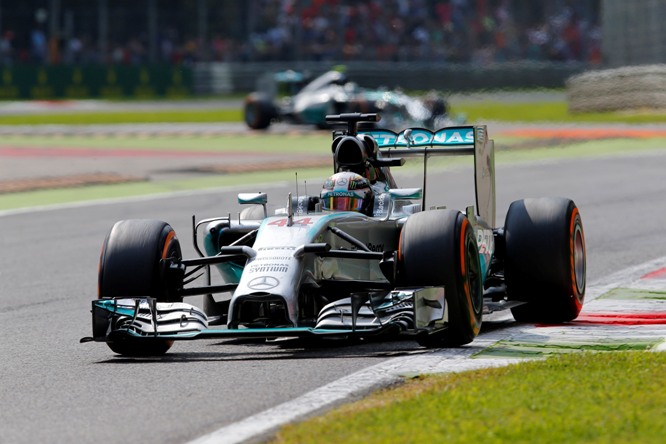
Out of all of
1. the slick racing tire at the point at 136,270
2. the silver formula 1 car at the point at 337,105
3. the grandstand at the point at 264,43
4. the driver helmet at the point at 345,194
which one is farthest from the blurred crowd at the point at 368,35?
the slick racing tire at the point at 136,270

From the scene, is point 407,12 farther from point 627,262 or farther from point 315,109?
point 627,262

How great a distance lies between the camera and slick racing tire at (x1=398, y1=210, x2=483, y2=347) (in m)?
7.05

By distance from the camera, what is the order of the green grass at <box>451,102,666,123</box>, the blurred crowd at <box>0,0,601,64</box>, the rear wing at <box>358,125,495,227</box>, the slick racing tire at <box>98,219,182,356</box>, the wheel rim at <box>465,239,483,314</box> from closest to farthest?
the wheel rim at <box>465,239,483,314</box> → the slick racing tire at <box>98,219,182,356</box> → the rear wing at <box>358,125,495,227</box> → the green grass at <box>451,102,666,123</box> → the blurred crowd at <box>0,0,601,64</box>

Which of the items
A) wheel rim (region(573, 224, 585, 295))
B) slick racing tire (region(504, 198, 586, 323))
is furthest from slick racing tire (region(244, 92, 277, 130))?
slick racing tire (region(504, 198, 586, 323))

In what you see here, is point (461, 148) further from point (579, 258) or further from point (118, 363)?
point (118, 363)

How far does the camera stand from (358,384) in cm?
611

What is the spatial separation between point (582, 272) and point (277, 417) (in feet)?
11.6

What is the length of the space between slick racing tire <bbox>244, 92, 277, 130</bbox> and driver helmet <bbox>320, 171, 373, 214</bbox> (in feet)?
77.9

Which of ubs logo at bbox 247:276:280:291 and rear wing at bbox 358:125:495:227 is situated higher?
rear wing at bbox 358:125:495:227

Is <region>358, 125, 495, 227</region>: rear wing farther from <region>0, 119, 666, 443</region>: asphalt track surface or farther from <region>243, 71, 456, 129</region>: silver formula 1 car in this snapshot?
<region>243, 71, 456, 129</region>: silver formula 1 car

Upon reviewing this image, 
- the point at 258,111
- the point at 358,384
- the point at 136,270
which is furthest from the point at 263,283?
the point at 258,111

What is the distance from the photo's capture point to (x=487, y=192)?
29.3ft

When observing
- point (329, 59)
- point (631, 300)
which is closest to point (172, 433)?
point (631, 300)

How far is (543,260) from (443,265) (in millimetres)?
1244
